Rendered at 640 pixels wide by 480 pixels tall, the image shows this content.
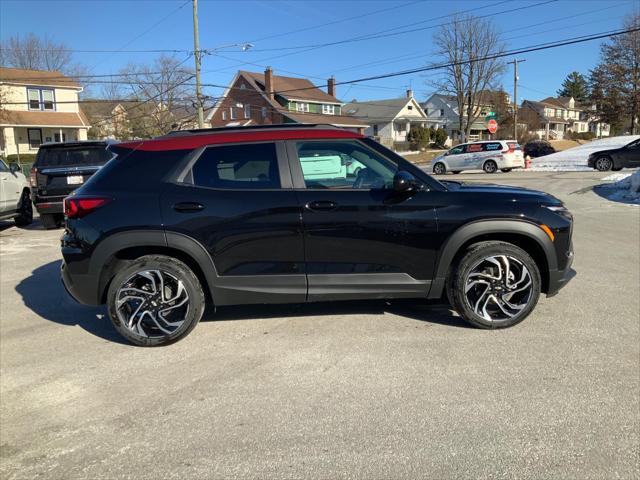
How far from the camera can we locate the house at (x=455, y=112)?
192 ft

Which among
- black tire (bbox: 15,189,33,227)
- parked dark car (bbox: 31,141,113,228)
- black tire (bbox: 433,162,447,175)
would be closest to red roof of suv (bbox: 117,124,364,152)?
parked dark car (bbox: 31,141,113,228)

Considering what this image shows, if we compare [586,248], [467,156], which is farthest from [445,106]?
[586,248]

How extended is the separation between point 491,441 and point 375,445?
66 centimetres

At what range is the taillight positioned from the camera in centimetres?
416

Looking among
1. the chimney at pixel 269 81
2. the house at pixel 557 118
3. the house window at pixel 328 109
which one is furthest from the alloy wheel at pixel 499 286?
the house at pixel 557 118

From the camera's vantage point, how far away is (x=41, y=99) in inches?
1593

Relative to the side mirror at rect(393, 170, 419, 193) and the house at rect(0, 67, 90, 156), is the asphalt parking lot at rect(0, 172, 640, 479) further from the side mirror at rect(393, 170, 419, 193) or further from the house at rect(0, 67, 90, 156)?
the house at rect(0, 67, 90, 156)

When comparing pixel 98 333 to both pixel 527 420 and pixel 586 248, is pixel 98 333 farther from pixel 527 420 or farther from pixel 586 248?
pixel 586 248

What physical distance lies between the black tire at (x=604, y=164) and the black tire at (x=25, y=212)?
2311 centimetres

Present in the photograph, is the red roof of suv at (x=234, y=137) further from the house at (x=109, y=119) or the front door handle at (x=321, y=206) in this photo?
the house at (x=109, y=119)

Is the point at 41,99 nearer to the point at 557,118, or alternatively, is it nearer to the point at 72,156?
the point at 72,156

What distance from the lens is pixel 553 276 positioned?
4.35m

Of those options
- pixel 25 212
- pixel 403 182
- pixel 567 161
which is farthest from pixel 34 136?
pixel 403 182

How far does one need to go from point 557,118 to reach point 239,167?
4183 inches
